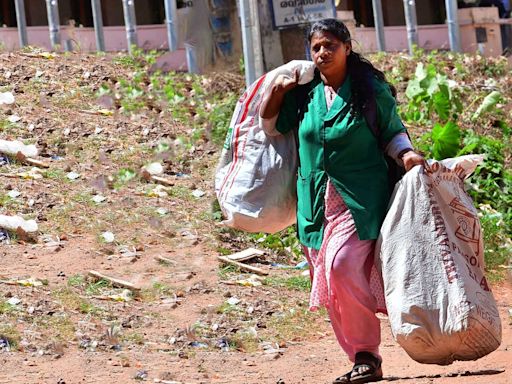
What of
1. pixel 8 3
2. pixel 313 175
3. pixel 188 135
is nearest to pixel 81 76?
pixel 188 135

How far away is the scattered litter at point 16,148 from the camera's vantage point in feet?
33.7

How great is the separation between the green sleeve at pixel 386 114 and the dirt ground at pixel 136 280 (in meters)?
1.25

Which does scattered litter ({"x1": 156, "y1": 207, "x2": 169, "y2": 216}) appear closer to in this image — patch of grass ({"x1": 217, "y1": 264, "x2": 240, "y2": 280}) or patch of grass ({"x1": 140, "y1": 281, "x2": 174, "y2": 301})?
patch of grass ({"x1": 217, "y1": 264, "x2": 240, "y2": 280})

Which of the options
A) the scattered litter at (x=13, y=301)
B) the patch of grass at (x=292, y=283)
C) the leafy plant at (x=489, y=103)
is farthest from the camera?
the leafy plant at (x=489, y=103)

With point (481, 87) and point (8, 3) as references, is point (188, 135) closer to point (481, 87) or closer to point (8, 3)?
point (481, 87)

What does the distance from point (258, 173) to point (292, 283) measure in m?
2.82

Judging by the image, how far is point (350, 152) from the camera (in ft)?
18.2

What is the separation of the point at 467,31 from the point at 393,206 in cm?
1407

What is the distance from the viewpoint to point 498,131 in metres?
11.2

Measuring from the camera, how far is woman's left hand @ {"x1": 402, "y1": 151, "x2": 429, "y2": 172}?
5.47 metres

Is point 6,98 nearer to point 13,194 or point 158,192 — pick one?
point 13,194

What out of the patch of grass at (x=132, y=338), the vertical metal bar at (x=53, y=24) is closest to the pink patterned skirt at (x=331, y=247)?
the patch of grass at (x=132, y=338)

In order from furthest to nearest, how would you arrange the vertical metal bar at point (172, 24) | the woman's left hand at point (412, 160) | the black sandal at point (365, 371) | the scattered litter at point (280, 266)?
the vertical metal bar at point (172, 24), the scattered litter at point (280, 266), the black sandal at point (365, 371), the woman's left hand at point (412, 160)

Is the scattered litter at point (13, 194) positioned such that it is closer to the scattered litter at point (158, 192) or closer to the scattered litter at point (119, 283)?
the scattered litter at point (158, 192)
